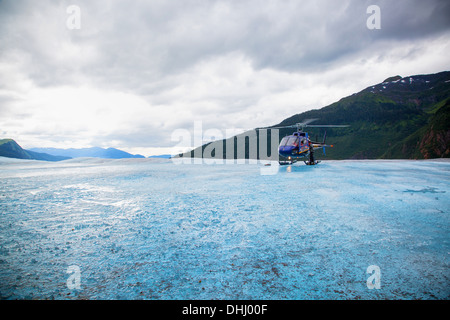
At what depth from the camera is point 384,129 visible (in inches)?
5221

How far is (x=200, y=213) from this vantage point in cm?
540

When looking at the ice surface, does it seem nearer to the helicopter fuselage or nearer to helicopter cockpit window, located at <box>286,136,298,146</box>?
the helicopter fuselage

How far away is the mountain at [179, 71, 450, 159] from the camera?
6938cm

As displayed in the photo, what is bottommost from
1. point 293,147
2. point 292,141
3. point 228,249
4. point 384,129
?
point 228,249

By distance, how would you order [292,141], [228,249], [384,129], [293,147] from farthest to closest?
[384,129], [292,141], [293,147], [228,249]

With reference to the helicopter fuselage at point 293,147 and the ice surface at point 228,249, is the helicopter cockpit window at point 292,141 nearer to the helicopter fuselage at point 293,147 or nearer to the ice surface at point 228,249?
the helicopter fuselage at point 293,147

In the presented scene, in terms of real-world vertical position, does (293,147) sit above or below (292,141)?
below

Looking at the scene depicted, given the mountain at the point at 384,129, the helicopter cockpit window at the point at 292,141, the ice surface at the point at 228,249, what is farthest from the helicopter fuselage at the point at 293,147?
the mountain at the point at 384,129

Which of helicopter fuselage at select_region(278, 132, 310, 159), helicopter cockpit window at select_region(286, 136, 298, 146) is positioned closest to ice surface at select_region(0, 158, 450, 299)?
helicopter fuselage at select_region(278, 132, 310, 159)

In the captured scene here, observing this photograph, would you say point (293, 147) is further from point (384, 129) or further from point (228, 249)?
point (384, 129)

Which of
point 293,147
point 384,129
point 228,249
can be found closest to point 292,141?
point 293,147

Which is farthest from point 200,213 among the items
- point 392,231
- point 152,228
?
point 392,231

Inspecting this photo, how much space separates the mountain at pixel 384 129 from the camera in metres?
69.4

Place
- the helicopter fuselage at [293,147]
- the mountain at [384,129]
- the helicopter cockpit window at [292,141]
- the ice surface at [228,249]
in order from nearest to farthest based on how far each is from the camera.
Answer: the ice surface at [228,249] < the helicopter fuselage at [293,147] < the helicopter cockpit window at [292,141] < the mountain at [384,129]
